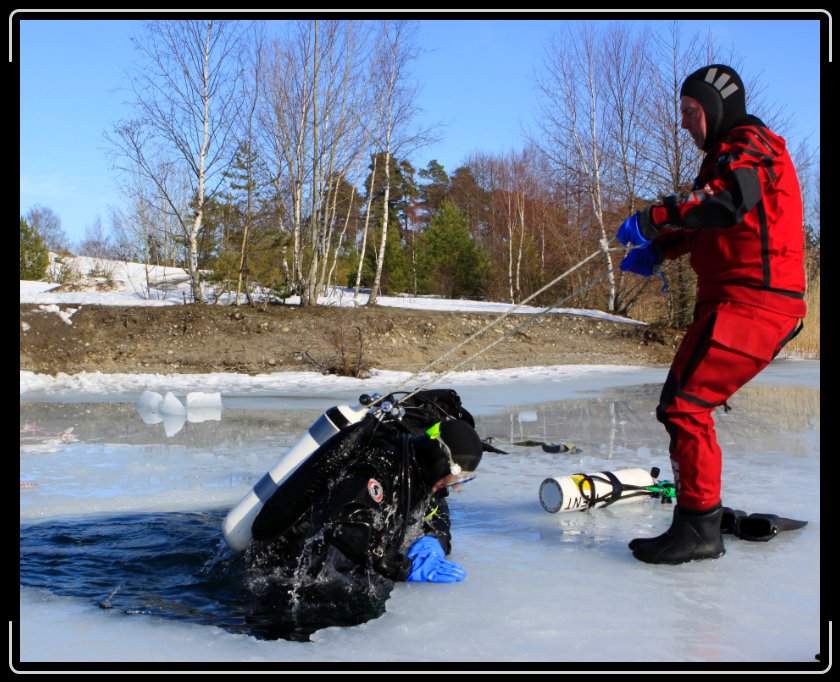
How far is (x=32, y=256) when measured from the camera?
27.6 meters

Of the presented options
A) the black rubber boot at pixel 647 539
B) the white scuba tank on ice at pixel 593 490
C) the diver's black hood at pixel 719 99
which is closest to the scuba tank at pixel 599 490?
the white scuba tank on ice at pixel 593 490

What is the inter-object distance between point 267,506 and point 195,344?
35.4 ft

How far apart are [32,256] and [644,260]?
93.2 ft

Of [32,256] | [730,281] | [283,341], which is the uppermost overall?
[32,256]

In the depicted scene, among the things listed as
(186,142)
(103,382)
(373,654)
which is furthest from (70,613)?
(186,142)

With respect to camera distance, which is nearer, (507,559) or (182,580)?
(182,580)

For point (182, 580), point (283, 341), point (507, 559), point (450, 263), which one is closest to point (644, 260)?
point (507, 559)

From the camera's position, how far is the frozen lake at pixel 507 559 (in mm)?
2303

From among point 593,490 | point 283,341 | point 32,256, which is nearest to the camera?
point 593,490

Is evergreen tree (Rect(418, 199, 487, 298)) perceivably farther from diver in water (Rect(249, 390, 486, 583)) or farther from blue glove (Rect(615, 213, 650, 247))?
diver in water (Rect(249, 390, 486, 583))

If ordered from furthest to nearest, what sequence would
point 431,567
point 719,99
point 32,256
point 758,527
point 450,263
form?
point 450,263 < point 32,256 < point 758,527 < point 719,99 < point 431,567

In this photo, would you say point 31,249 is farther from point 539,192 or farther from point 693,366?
point 693,366

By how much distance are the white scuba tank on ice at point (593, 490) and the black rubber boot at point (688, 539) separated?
73cm

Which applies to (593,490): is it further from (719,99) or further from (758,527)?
(719,99)
